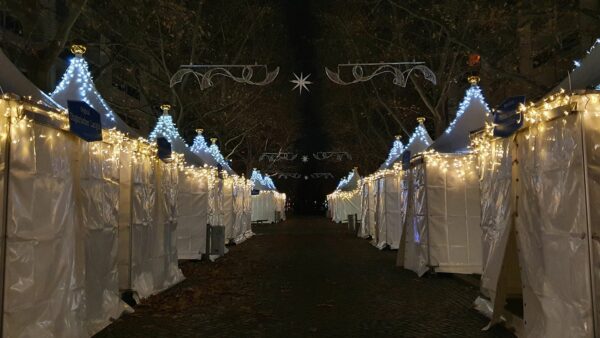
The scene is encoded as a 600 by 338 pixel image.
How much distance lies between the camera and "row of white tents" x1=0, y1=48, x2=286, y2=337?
18.9 ft

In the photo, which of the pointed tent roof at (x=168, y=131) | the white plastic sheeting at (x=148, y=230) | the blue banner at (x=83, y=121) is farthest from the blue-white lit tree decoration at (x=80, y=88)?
the pointed tent roof at (x=168, y=131)

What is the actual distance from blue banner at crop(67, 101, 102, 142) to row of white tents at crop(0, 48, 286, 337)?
0.51ft

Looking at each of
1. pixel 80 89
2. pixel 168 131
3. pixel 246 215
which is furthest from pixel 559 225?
pixel 246 215

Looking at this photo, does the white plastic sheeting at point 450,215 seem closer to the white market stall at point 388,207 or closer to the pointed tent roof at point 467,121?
the pointed tent roof at point 467,121

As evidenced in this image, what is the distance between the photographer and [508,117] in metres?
7.17

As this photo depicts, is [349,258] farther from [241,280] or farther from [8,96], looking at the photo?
[8,96]

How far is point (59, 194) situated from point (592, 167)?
6135mm

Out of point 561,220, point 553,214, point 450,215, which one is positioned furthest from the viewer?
point 450,215

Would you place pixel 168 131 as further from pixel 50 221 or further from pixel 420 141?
pixel 50 221

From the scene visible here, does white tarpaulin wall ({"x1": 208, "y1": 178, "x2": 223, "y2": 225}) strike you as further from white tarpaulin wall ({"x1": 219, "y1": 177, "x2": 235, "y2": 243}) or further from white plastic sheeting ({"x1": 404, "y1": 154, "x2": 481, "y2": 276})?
white plastic sheeting ({"x1": 404, "y1": 154, "x2": 481, "y2": 276})

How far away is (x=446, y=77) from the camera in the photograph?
20391 millimetres

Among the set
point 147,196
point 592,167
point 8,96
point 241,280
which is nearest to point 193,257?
point 241,280

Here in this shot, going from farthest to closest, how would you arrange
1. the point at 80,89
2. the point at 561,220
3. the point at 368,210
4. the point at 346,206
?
the point at 346,206 → the point at 368,210 → the point at 80,89 → the point at 561,220

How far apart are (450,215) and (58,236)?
9.45m
